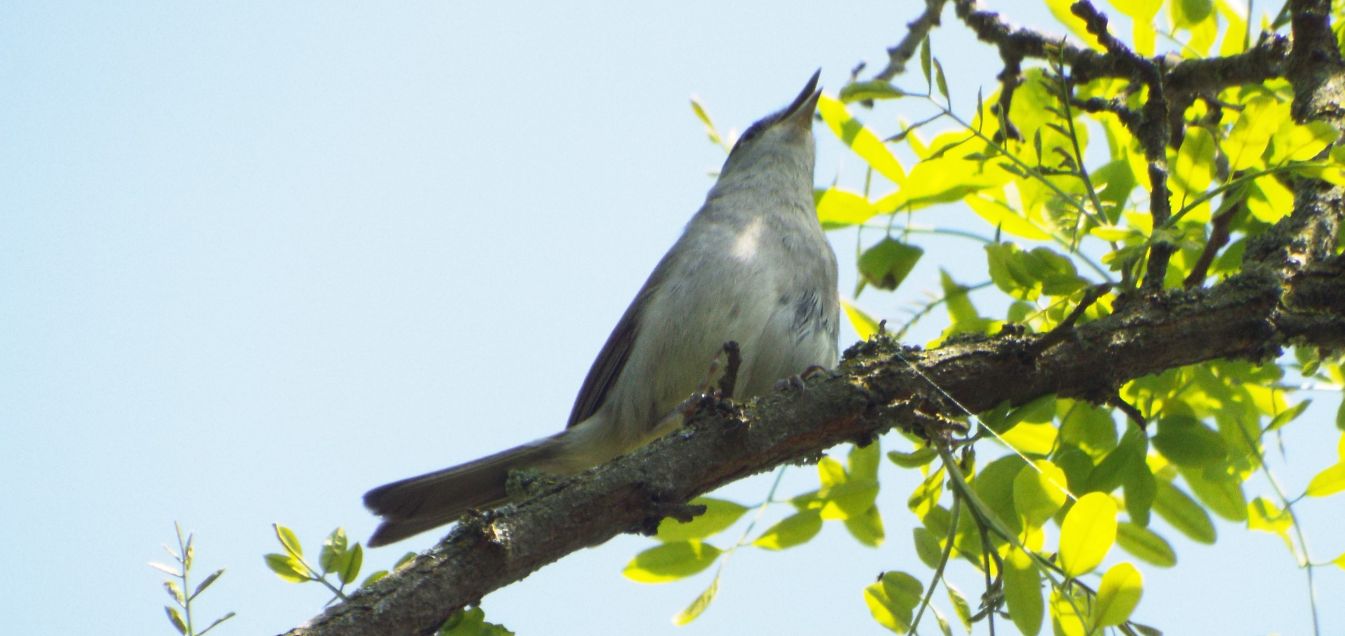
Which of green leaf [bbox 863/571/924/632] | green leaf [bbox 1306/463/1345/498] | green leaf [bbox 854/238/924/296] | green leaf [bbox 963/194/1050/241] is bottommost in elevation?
green leaf [bbox 863/571/924/632]

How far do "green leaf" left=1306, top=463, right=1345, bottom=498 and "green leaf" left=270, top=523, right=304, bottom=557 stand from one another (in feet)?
8.05

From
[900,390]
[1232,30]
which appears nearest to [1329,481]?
[900,390]

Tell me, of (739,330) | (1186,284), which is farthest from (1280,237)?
(739,330)

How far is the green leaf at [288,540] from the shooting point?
2.67m

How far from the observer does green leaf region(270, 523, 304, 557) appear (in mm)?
2670

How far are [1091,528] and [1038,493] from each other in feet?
1.01

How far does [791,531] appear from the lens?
3254 millimetres

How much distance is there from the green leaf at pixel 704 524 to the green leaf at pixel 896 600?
0.54 meters

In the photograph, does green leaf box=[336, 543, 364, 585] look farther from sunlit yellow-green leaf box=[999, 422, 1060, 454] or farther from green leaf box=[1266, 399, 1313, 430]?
green leaf box=[1266, 399, 1313, 430]

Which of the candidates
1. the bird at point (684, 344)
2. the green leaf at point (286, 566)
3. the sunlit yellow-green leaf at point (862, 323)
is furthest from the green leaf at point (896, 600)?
the bird at point (684, 344)

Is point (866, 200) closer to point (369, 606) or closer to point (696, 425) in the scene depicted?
point (696, 425)

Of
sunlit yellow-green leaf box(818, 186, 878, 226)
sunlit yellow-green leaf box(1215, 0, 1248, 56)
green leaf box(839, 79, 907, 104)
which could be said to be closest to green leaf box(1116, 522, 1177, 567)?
sunlit yellow-green leaf box(818, 186, 878, 226)

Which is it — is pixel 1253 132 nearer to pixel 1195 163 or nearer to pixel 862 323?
pixel 1195 163

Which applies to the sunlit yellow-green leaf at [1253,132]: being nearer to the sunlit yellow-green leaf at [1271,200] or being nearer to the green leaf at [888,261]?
the sunlit yellow-green leaf at [1271,200]
